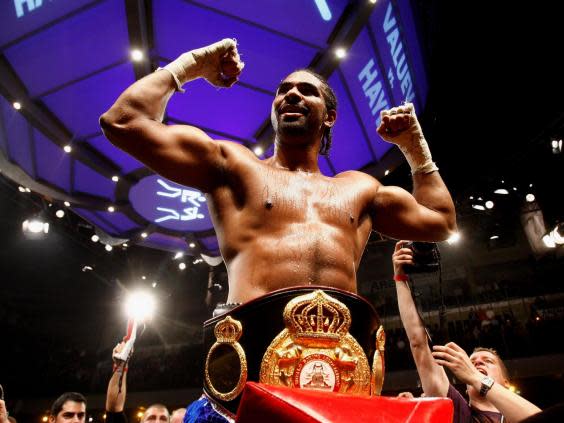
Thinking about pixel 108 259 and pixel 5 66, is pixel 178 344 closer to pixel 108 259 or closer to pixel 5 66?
pixel 108 259

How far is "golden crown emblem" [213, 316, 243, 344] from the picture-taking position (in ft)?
2.93

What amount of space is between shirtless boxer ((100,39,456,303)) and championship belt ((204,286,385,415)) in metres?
0.14

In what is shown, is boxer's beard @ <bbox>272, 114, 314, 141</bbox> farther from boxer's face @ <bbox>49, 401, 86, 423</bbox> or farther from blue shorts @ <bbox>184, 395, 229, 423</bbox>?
boxer's face @ <bbox>49, 401, 86, 423</bbox>

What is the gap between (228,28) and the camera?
409cm

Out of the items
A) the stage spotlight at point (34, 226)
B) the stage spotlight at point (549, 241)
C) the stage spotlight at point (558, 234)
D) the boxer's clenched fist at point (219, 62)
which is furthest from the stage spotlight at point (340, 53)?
the stage spotlight at point (34, 226)

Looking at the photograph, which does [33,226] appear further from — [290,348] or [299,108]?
[290,348]

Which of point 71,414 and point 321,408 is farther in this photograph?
point 71,414

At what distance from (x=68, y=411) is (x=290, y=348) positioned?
15.8 feet

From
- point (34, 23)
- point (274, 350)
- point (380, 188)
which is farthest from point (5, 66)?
point (274, 350)

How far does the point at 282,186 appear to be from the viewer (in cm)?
127

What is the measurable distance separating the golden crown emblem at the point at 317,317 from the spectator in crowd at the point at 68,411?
15.5 feet

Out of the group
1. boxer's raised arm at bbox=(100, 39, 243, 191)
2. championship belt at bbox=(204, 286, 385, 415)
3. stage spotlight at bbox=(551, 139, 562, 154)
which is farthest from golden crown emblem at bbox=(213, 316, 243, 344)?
stage spotlight at bbox=(551, 139, 562, 154)

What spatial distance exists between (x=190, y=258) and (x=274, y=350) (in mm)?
12187

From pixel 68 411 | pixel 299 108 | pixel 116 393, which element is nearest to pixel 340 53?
pixel 299 108
